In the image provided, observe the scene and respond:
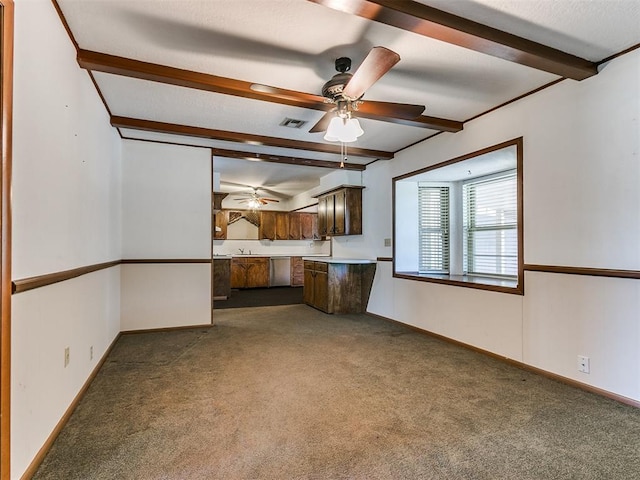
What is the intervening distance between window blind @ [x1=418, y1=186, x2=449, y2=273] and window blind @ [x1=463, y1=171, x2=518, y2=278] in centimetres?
29

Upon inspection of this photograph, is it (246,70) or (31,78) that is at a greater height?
(246,70)

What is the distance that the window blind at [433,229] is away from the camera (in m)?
5.01

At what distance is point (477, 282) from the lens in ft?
12.4

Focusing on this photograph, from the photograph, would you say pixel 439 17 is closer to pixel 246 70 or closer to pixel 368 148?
pixel 246 70

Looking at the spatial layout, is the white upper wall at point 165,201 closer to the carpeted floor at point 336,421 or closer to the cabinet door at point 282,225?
the carpeted floor at point 336,421

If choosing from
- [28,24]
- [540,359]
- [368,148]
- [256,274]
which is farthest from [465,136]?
[256,274]

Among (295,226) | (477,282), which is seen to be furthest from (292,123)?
(295,226)

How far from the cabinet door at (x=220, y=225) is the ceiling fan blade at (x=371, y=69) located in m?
6.78

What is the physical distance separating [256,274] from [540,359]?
6811mm

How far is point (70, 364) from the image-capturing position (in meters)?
2.25

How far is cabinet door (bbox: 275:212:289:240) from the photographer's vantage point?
9.63m

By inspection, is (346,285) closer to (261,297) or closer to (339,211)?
(339,211)

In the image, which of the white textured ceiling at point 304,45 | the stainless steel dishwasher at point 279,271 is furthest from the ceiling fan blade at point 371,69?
the stainless steel dishwasher at point 279,271

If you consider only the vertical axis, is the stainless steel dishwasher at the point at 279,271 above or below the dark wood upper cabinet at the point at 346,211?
below
